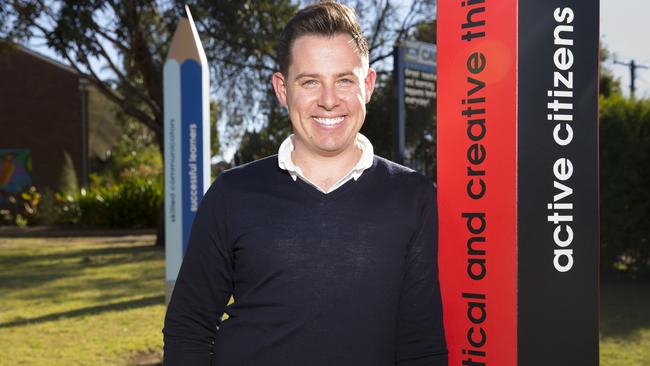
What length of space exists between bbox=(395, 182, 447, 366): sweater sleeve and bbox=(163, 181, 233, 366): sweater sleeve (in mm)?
520

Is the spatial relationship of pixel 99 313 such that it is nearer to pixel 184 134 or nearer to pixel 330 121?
pixel 184 134

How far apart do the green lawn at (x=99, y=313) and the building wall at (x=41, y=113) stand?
1441 cm

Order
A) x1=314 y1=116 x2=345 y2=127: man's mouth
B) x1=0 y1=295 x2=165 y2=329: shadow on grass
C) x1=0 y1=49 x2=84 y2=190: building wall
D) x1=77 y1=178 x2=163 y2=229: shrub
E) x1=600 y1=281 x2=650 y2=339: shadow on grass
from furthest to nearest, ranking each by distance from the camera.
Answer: x1=0 y1=49 x2=84 y2=190: building wall → x1=77 y1=178 x2=163 y2=229: shrub → x1=0 y1=295 x2=165 y2=329: shadow on grass → x1=600 y1=281 x2=650 y2=339: shadow on grass → x1=314 y1=116 x2=345 y2=127: man's mouth

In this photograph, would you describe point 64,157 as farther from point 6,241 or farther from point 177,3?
point 177,3

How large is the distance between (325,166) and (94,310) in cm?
718

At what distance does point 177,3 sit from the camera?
13328 mm

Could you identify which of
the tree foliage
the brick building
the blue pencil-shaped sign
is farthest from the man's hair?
the brick building

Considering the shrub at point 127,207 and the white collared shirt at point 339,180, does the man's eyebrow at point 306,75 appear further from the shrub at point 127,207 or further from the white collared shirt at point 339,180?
the shrub at point 127,207

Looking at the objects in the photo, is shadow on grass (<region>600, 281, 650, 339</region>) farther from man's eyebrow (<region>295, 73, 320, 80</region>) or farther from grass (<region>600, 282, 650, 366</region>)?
man's eyebrow (<region>295, 73, 320, 80</region>)

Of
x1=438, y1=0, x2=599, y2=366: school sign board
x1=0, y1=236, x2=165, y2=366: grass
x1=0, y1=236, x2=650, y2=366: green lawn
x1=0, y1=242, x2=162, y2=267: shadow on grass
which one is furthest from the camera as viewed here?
x1=0, y1=242, x2=162, y2=267: shadow on grass

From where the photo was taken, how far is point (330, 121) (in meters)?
2.02

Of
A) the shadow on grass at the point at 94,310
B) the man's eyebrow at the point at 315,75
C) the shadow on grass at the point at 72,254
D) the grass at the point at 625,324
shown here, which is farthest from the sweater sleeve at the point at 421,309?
the shadow on grass at the point at 72,254

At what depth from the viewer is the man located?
6.29ft

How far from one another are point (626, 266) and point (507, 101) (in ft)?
28.0
